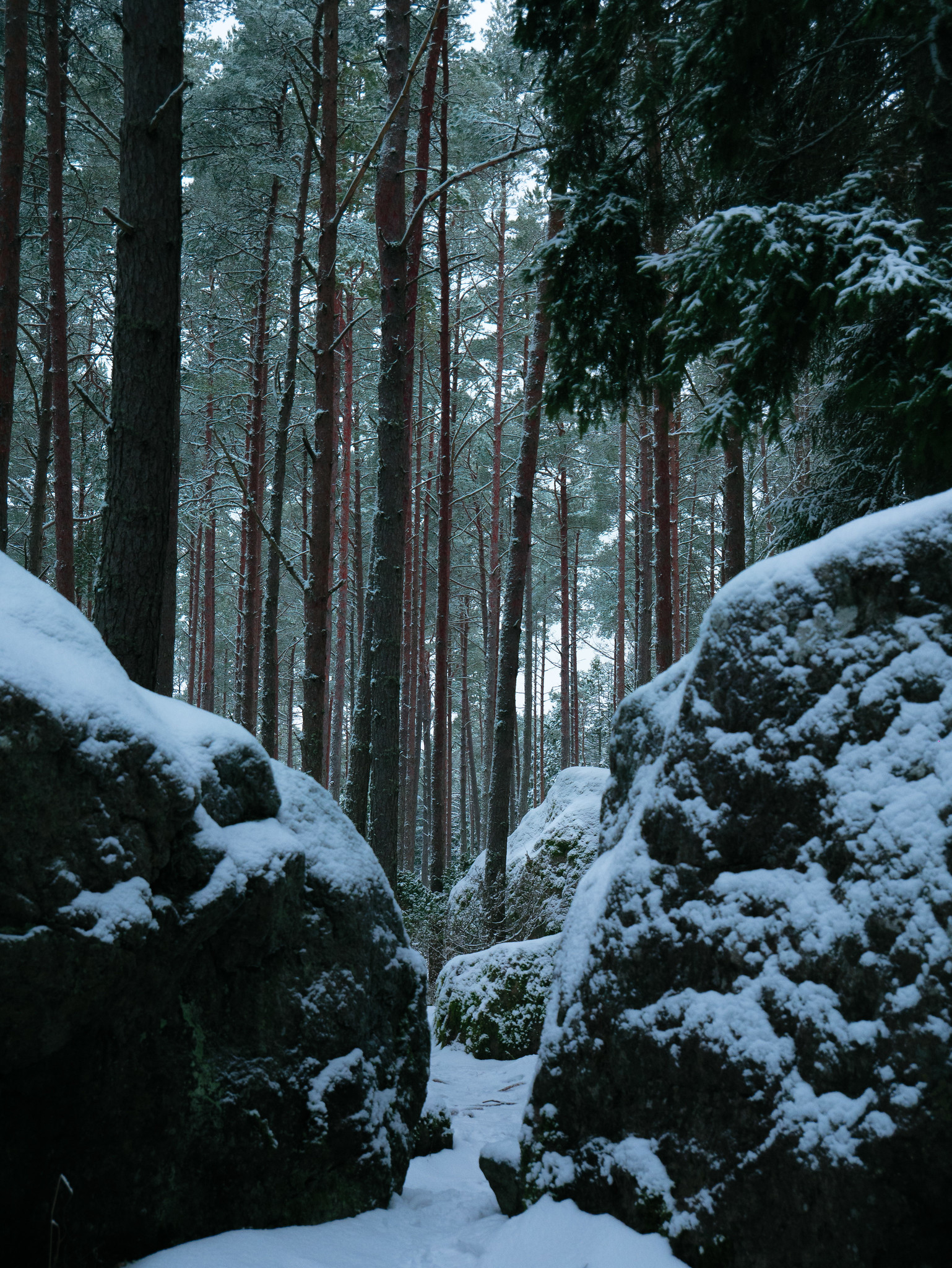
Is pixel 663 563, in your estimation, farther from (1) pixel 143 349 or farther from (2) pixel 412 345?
(1) pixel 143 349

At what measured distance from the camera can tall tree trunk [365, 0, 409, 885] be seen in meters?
7.50

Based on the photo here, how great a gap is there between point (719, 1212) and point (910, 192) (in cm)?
510

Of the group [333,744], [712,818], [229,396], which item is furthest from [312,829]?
[333,744]

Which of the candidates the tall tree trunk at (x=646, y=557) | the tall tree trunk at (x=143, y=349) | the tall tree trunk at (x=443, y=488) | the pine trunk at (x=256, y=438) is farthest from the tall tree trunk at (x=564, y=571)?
the tall tree trunk at (x=143, y=349)

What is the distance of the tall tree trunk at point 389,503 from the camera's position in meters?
7.50

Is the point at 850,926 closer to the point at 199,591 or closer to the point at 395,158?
the point at 395,158

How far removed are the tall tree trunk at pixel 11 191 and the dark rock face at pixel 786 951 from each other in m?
6.43

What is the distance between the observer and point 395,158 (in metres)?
7.67

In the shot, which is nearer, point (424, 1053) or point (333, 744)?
point (424, 1053)

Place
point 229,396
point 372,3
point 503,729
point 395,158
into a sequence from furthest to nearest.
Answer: point 229,396, point 372,3, point 503,729, point 395,158

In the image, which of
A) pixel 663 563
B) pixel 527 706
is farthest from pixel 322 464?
pixel 527 706

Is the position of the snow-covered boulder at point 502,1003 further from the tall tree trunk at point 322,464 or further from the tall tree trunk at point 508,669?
the tall tree trunk at point 508,669

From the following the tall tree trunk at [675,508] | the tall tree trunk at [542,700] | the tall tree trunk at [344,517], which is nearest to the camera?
the tall tree trunk at [675,508]

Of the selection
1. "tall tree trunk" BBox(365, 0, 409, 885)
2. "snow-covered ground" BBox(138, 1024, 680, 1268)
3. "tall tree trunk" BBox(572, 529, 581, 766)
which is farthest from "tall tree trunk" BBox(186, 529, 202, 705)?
"snow-covered ground" BBox(138, 1024, 680, 1268)
